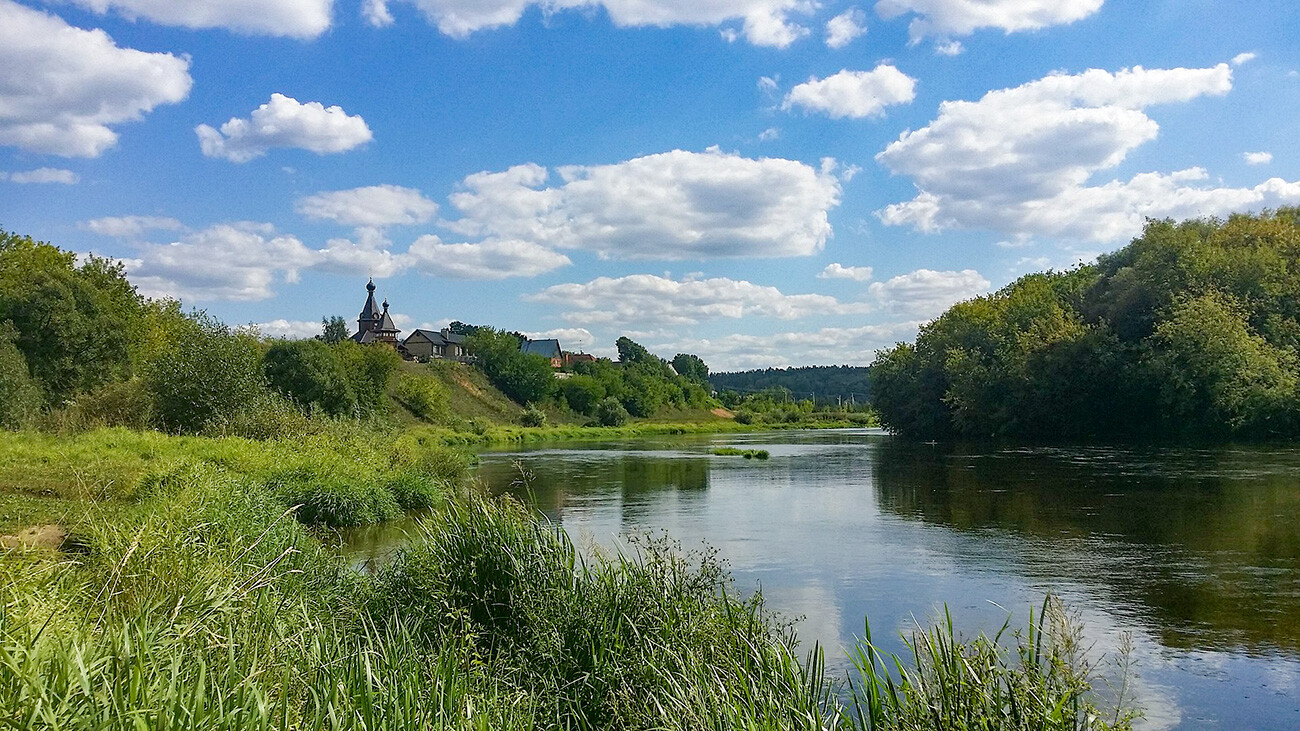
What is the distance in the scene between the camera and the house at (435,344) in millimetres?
141875

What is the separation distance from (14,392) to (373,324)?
337ft

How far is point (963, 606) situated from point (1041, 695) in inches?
322

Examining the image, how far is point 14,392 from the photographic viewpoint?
32344mm

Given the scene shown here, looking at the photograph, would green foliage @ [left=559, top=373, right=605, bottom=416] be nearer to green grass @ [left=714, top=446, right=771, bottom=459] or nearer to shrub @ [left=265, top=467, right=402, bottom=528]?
green grass @ [left=714, top=446, right=771, bottom=459]

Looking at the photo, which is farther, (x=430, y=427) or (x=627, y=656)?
(x=430, y=427)

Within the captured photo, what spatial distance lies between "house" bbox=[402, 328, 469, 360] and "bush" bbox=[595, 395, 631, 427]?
34.8m

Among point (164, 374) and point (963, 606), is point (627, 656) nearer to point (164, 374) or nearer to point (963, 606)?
point (963, 606)

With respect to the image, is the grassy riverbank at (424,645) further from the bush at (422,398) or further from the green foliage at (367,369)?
the bush at (422,398)

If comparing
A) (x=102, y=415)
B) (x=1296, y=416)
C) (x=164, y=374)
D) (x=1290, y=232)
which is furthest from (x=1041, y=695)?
(x=1290, y=232)

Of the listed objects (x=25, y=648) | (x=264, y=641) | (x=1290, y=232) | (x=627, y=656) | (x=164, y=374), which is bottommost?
(x=627, y=656)

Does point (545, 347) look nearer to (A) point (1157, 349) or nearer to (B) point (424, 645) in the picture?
(A) point (1157, 349)

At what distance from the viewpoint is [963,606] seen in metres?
13.0

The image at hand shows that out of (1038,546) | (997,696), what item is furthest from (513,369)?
(997,696)

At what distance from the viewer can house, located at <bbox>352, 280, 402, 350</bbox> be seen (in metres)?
132
